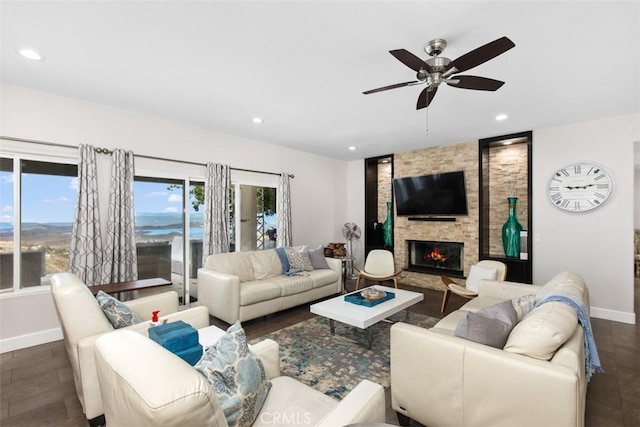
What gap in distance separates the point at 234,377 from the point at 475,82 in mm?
2587

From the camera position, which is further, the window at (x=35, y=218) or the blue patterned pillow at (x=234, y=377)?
the window at (x=35, y=218)

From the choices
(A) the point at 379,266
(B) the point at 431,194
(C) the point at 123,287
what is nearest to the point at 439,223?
(B) the point at 431,194

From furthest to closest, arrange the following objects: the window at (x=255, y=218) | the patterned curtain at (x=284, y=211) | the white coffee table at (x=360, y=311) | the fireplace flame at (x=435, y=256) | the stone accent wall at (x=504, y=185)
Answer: the fireplace flame at (x=435, y=256) < the patterned curtain at (x=284, y=211) < the window at (x=255, y=218) < the stone accent wall at (x=504, y=185) < the white coffee table at (x=360, y=311)

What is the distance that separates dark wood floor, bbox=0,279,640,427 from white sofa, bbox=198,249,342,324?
1.14 feet

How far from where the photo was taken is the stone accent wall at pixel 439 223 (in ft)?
16.7

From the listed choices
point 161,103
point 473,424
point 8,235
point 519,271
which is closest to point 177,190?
point 161,103

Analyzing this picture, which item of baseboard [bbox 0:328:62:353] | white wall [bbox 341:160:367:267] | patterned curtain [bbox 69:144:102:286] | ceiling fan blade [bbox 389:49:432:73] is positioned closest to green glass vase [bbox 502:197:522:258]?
white wall [bbox 341:160:367:267]

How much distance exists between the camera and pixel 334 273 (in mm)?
4781

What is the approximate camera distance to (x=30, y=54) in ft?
7.91

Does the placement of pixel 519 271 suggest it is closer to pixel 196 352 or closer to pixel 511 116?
pixel 511 116

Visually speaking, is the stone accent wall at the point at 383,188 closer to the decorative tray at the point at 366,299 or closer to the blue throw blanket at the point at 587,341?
the decorative tray at the point at 366,299

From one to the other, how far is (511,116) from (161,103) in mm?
4399

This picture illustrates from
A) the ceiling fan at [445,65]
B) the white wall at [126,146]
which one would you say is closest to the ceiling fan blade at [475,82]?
the ceiling fan at [445,65]

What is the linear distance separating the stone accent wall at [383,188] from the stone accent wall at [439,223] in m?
0.53
